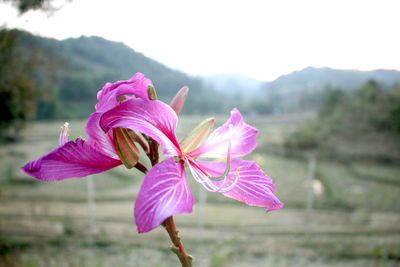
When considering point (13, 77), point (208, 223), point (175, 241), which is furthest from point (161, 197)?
point (208, 223)

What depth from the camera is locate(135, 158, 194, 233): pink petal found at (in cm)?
25

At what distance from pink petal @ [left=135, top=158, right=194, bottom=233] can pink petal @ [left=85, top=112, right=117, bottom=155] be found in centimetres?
7

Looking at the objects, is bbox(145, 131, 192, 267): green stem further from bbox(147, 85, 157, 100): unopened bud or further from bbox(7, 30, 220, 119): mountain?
bbox(7, 30, 220, 119): mountain

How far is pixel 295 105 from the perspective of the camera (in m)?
10.8

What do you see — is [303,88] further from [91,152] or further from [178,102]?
[91,152]

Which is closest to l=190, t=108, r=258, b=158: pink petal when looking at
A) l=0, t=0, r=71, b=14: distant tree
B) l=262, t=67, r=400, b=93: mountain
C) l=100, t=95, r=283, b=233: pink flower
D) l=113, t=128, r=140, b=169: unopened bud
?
l=100, t=95, r=283, b=233: pink flower

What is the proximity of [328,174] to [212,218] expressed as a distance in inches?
158

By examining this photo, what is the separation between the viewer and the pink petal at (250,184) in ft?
1.13

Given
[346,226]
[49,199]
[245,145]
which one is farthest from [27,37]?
[346,226]

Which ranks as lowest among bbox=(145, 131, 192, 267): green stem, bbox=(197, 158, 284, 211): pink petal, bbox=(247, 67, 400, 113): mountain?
bbox=(145, 131, 192, 267): green stem

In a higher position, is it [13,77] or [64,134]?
[13,77]

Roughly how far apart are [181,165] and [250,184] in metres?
0.09

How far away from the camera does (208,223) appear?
448cm

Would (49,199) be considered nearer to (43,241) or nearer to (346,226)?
(43,241)
